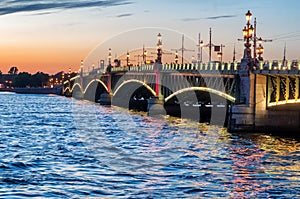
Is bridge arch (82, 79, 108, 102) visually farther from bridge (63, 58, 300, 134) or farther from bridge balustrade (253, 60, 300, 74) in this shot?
bridge balustrade (253, 60, 300, 74)

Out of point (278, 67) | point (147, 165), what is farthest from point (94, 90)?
point (147, 165)

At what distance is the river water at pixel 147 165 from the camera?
102ft

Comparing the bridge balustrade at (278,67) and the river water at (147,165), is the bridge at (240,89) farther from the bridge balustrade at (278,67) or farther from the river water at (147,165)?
the river water at (147,165)

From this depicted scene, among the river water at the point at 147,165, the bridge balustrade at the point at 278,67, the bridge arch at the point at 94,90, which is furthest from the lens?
the bridge arch at the point at 94,90

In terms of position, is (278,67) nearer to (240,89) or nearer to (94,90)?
(240,89)

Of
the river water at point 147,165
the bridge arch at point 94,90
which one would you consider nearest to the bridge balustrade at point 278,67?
the river water at point 147,165

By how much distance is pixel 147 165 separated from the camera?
39.5 meters

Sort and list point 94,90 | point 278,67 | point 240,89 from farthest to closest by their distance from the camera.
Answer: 1. point 94,90
2. point 240,89
3. point 278,67

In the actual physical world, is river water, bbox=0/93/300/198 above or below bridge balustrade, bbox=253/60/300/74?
below

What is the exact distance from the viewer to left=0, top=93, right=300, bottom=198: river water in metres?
31.2

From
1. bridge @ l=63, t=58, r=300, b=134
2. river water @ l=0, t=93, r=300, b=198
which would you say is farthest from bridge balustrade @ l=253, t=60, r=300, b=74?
river water @ l=0, t=93, r=300, b=198

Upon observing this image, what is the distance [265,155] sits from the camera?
148 feet

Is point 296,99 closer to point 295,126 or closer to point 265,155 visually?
point 295,126

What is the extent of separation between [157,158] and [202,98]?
56450mm
